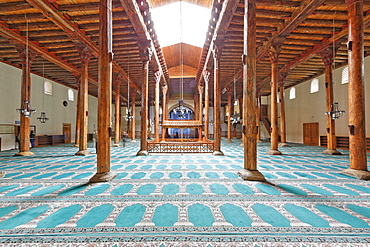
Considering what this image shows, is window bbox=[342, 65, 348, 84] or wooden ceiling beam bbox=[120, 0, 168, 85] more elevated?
wooden ceiling beam bbox=[120, 0, 168, 85]

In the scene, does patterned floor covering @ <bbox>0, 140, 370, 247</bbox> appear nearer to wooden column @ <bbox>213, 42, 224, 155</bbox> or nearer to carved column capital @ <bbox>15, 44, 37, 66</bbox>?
wooden column @ <bbox>213, 42, 224, 155</bbox>

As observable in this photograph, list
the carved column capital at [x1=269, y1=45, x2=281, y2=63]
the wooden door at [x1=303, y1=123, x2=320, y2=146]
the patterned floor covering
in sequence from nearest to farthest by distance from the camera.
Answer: the patterned floor covering < the carved column capital at [x1=269, y1=45, x2=281, y2=63] < the wooden door at [x1=303, y1=123, x2=320, y2=146]

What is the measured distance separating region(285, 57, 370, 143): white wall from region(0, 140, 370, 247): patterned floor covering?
839 centimetres

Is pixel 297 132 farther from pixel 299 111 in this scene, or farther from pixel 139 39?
pixel 139 39

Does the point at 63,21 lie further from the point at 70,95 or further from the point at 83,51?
the point at 70,95

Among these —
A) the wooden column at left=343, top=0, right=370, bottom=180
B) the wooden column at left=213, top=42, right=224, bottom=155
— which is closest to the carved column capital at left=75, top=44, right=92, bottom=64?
the wooden column at left=213, top=42, right=224, bottom=155

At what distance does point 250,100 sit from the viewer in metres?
3.75

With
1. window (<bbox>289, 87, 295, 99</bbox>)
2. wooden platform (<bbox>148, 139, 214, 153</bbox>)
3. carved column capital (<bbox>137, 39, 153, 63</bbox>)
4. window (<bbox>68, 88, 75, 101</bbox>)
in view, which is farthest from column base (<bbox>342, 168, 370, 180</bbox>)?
window (<bbox>68, 88, 75, 101</bbox>)

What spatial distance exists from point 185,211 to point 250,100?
272cm

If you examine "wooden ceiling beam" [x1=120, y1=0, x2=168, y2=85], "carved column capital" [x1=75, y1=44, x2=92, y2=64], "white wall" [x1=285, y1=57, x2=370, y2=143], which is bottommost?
Answer: "white wall" [x1=285, y1=57, x2=370, y2=143]

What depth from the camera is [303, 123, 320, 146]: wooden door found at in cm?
1206

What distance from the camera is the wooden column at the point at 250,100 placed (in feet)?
12.1

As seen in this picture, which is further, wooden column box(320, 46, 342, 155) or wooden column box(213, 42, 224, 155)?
wooden column box(320, 46, 342, 155)

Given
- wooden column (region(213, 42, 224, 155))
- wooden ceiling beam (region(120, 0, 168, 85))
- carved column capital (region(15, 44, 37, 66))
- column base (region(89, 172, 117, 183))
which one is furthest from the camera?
carved column capital (region(15, 44, 37, 66))
